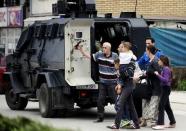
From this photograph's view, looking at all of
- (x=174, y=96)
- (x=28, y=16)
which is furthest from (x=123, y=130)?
(x=28, y=16)

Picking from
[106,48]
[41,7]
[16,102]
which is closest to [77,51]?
[106,48]

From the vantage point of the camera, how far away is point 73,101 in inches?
526

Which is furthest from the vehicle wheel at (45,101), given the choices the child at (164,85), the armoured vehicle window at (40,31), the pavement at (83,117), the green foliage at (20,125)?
the green foliage at (20,125)

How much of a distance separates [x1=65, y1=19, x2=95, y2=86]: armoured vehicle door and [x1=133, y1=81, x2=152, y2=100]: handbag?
39.1 inches

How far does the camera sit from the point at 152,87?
1206cm

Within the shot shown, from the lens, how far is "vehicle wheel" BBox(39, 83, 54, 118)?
43.5ft

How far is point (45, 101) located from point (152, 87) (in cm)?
262

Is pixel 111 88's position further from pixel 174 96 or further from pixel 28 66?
pixel 174 96

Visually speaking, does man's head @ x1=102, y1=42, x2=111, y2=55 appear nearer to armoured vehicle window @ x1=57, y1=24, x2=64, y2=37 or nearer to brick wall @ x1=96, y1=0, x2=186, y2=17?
armoured vehicle window @ x1=57, y1=24, x2=64, y2=37

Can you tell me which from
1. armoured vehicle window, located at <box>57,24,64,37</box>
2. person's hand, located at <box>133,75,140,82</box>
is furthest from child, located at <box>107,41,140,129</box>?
armoured vehicle window, located at <box>57,24,64,37</box>

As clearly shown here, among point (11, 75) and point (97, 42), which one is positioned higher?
point (97, 42)

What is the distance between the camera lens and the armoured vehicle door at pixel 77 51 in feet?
43.3

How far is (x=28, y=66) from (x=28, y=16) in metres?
15.3

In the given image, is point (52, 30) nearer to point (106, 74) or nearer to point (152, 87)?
point (106, 74)
